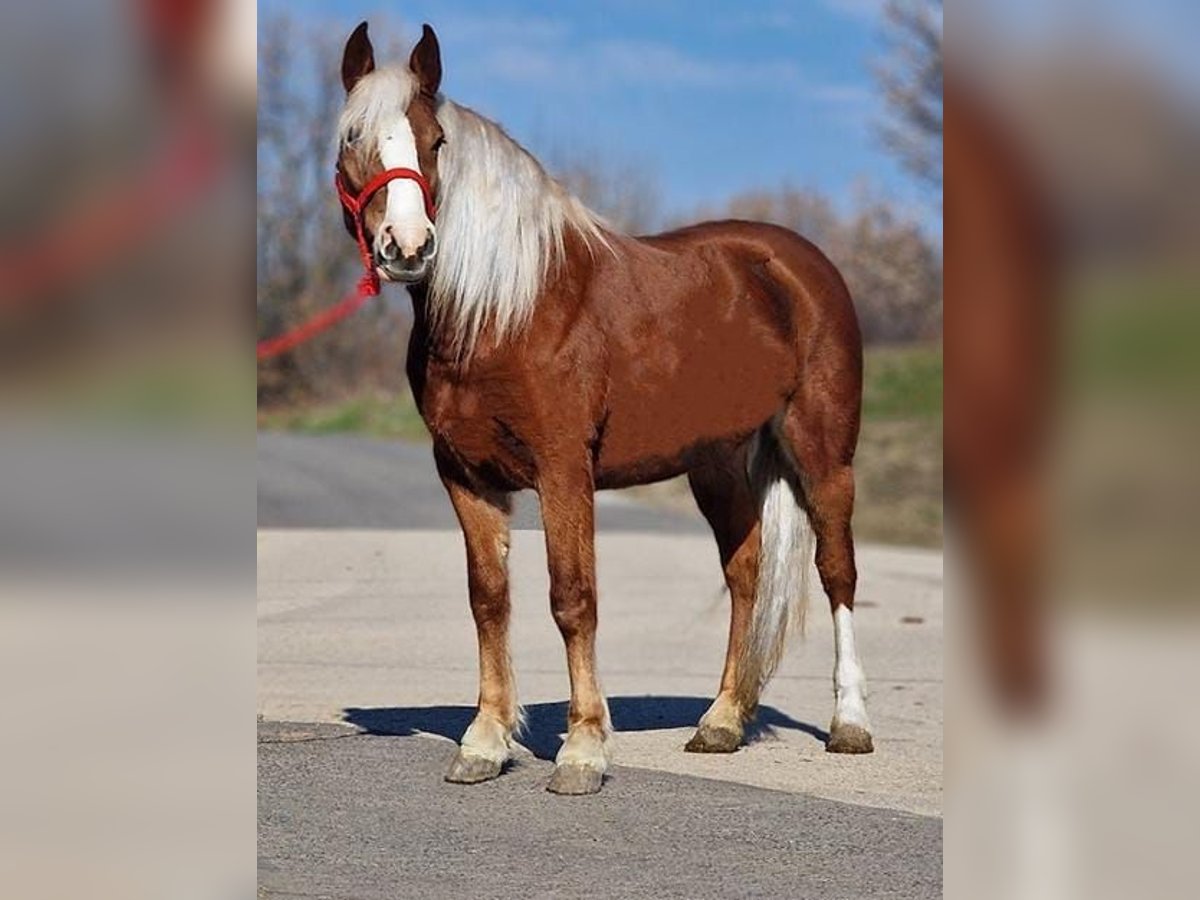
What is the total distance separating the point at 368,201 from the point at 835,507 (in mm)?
2174

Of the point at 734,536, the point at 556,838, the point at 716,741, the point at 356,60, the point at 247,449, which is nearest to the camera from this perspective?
the point at 247,449

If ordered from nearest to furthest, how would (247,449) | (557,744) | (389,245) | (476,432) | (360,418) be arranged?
(247,449)
(389,245)
(476,432)
(557,744)
(360,418)

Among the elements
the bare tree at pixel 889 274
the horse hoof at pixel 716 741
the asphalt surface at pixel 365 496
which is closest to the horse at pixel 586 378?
the horse hoof at pixel 716 741

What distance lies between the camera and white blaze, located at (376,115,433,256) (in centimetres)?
485

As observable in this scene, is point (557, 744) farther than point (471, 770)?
Yes

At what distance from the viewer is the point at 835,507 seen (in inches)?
244

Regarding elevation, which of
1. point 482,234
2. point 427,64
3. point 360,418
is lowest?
point 360,418

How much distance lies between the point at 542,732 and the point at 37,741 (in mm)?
5133

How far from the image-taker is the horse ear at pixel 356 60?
5.11 m

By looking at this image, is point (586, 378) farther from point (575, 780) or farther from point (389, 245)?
point (575, 780)

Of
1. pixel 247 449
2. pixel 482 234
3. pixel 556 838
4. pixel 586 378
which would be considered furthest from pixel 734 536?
pixel 247 449

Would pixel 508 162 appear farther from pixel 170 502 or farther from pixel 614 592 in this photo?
pixel 614 592

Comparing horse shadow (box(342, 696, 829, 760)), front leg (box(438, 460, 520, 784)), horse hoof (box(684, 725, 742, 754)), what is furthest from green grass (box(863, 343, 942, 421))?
front leg (box(438, 460, 520, 784))

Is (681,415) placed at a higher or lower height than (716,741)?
higher
